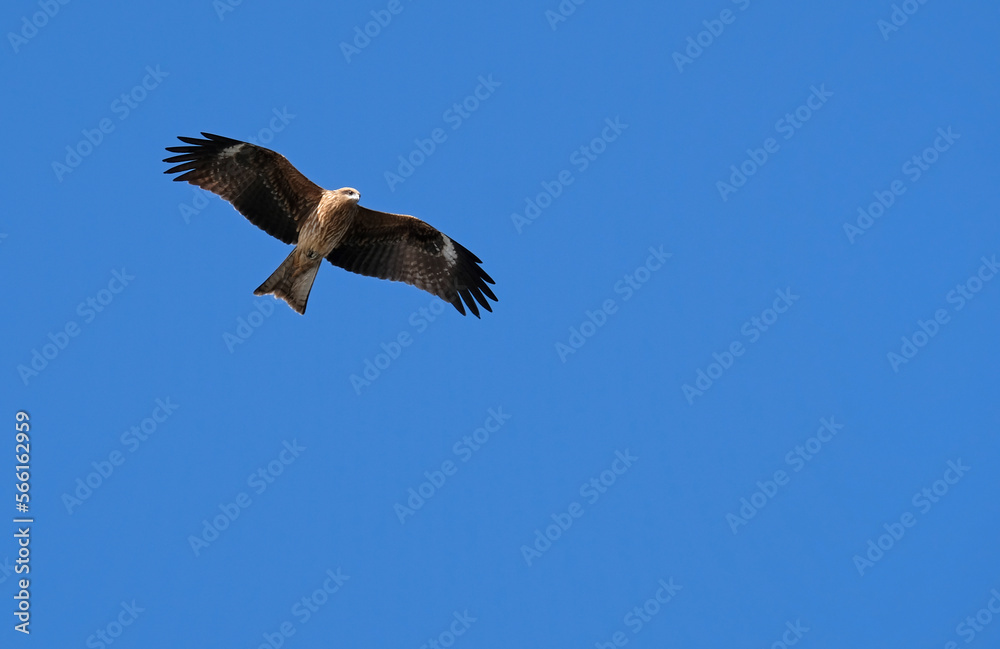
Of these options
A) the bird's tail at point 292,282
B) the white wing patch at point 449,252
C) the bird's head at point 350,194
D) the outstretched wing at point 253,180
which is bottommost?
the bird's tail at point 292,282

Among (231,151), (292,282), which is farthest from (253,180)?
(292,282)

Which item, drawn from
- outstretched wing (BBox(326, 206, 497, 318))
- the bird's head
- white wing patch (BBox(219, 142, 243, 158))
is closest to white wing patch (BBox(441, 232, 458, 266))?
outstretched wing (BBox(326, 206, 497, 318))

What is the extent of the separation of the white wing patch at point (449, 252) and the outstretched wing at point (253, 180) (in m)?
1.91

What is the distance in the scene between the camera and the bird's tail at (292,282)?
41.1ft

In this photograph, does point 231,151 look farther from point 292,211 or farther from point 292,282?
point 292,282

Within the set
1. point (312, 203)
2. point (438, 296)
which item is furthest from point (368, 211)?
point (438, 296)

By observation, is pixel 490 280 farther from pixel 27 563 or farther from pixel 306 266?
pixel 27 563

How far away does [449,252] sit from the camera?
44.5 ft

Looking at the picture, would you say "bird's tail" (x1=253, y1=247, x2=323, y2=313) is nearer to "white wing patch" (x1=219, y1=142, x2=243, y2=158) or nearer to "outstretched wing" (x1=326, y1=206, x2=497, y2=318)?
"outstretched wing" (x1=326, y1=206, x2=497, y2=318)

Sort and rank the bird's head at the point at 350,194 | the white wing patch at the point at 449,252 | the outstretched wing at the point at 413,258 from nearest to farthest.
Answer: the bird's head at the point at 350,194 → the outstretched wing at the point at 413,258 → the white wing patch at the point at 449,252

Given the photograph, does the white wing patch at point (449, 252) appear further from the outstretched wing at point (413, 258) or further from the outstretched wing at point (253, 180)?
the outstretched wing at point (253, 180)

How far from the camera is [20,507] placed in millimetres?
12469

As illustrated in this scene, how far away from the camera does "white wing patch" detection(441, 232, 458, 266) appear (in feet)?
44.3

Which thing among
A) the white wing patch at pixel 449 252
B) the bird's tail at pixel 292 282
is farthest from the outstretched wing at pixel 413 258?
the bird's tail at pixel 292 282
